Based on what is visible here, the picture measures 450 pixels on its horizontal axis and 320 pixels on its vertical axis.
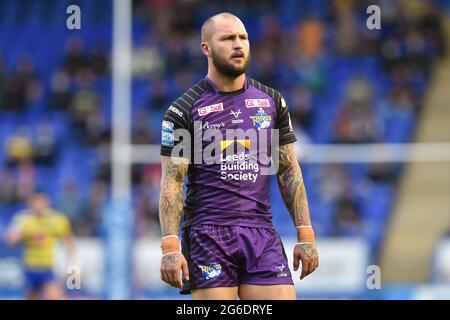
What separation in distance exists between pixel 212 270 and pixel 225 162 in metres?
0.67

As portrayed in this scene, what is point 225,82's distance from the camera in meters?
6.80

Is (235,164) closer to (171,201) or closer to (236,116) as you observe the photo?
(236,116)

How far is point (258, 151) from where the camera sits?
6.75 m

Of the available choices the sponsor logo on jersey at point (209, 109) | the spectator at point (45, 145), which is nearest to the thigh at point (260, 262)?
the sponsor logo on jersey at point (209, 109)

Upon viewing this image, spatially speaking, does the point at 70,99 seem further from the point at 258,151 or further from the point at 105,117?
the point at 258,151

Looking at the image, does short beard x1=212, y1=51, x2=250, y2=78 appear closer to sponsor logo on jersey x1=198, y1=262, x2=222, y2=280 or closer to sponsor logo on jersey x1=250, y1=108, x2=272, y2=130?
sponsor logo on jersey x1=250, y1=108, x2=272, y2=130

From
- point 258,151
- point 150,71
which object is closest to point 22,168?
point 150,71

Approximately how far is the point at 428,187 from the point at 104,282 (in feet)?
19.5

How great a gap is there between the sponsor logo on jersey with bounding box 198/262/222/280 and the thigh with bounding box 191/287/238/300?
79 mm

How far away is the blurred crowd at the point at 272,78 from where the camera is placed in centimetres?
1823

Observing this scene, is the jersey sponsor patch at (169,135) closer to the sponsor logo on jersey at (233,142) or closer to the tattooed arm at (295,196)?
the sponsor logo on jersey at (233,142)

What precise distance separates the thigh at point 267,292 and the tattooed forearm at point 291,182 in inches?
20.2
